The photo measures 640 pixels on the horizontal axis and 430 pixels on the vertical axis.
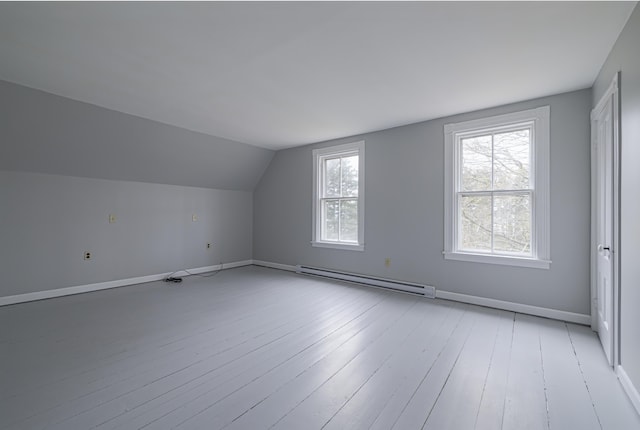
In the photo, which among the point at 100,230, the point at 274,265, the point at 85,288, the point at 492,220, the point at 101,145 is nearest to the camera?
the point at 492,220

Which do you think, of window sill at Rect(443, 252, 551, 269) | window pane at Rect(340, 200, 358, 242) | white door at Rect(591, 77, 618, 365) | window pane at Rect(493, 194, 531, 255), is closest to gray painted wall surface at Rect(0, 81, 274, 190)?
window pane at Rect(340, 200, 358, 242)

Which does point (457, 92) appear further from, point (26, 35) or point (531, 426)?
point (26, 35)

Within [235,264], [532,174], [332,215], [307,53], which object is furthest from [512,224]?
[235,264]

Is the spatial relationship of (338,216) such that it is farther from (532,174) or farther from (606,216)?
(606,216)

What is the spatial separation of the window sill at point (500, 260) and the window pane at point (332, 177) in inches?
84.6

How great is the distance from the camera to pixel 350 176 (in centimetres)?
496

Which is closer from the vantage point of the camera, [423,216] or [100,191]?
[423,216]

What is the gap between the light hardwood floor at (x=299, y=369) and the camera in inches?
64.8

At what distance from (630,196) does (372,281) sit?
3.09 meters

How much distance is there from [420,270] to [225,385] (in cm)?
296

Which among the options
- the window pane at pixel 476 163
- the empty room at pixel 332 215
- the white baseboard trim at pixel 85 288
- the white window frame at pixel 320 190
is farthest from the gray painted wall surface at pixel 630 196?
the white baseboard trim at pixel 85 288

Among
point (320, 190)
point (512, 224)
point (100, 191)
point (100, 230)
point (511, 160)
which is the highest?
point (511, 160)

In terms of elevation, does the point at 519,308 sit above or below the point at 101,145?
below

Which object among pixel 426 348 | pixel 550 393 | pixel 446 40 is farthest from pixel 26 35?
pixel 550 393
